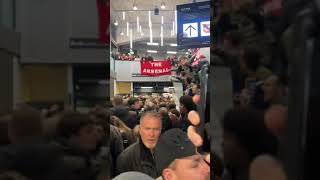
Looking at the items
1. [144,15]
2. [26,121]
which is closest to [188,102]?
[144,15]

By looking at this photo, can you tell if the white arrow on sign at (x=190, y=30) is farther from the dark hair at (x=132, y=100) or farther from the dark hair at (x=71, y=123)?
the dark hair at (x=71, y=123)

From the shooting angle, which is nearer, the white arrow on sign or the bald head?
the bald head

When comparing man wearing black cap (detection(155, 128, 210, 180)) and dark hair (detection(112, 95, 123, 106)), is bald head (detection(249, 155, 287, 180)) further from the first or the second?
dark hair (detection(112, 95, 123, 106))

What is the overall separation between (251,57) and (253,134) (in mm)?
155

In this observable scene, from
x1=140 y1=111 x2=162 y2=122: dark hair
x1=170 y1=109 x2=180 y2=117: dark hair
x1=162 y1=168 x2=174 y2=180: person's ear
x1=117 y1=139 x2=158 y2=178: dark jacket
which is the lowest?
x1=162 y1=168 x2=174 y2=180: person's ear

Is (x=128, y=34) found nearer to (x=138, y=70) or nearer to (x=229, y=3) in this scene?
(x=138, y=70)

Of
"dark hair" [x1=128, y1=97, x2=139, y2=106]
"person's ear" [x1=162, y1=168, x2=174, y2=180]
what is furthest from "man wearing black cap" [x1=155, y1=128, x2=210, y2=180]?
"dark hair" [x1=128, y1=97, x2=139, y2=106]

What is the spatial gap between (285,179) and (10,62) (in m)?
0.57

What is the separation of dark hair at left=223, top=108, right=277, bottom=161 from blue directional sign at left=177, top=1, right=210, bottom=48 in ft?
0.60

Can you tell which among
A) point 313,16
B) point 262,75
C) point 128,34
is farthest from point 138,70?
point 313,16

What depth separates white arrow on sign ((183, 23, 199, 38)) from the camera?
0.90 m

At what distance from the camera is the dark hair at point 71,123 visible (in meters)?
0.74

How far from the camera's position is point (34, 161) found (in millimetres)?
702

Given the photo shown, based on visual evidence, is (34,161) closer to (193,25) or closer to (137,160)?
(137,160)
